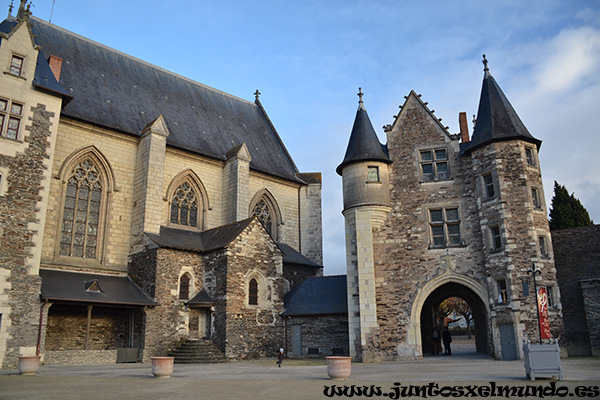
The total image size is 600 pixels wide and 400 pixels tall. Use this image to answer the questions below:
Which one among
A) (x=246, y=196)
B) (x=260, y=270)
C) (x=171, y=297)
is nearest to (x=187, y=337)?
(x=171, y=297)

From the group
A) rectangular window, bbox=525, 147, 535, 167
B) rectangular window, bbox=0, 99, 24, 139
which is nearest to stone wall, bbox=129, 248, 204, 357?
rectangular window, bbox=0, 99, 24, 139

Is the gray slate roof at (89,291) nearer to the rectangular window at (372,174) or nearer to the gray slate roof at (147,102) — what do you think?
the gray slate roof at (147,102)

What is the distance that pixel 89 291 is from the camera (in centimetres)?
2106

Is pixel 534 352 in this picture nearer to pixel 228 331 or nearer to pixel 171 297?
pixel 228 331

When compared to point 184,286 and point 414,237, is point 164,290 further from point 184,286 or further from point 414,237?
point 414,237

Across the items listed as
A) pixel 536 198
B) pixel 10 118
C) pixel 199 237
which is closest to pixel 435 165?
pixel 536 198

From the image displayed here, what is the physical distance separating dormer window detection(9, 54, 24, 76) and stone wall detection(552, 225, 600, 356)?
81.9 feet

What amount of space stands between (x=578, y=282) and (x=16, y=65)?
85.6 ft

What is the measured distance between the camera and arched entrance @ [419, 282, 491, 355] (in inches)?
943

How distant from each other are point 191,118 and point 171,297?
12.6m

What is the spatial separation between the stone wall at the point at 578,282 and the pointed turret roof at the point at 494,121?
486cm

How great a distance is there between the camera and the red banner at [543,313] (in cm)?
1783


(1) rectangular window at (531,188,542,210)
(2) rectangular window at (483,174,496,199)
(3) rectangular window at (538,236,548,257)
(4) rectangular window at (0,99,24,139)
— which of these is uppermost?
(4) rectangular window at (0,99,24,139)

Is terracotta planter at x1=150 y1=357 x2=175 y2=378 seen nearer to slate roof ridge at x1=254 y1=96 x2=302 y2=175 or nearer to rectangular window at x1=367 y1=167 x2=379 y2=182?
rectangular window at x1=367 y1=167 x2=379 y2=182
